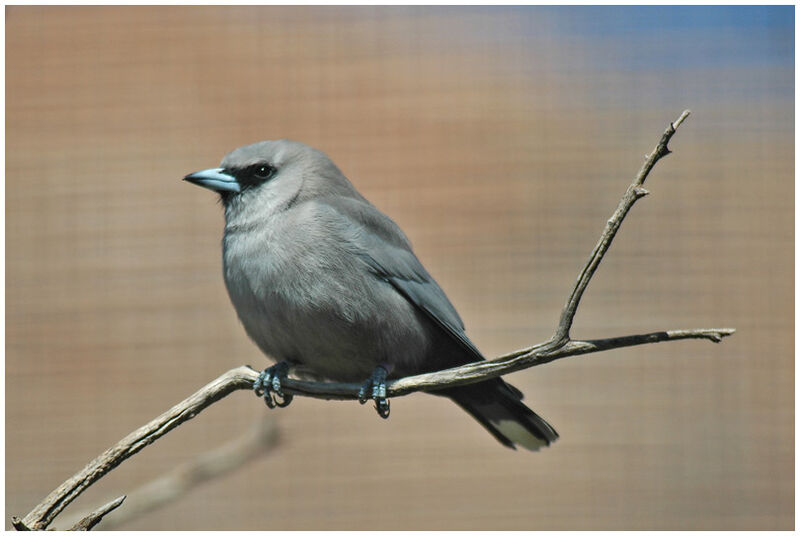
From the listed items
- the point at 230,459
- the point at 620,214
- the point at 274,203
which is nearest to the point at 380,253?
the point at 274,203

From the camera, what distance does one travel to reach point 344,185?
299cm

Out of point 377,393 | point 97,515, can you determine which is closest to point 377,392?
point 377,393

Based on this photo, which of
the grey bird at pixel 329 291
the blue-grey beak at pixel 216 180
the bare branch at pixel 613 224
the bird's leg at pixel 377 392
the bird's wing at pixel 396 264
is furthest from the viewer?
the blue-grey beak at pixel 216 180

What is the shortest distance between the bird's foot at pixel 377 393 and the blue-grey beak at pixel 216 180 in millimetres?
811

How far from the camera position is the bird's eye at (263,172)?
2.84 m

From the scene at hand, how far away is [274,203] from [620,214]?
54.1 inches

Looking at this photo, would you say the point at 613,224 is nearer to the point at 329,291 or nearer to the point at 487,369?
the point at 487,369

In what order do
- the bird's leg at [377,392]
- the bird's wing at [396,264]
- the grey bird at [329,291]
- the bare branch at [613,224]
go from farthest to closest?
1. the bird's wing at [396,264]
2. the grey bird at [329,291]
3. the bird's leg at [377,392]
4. the bare branch at [613,224]

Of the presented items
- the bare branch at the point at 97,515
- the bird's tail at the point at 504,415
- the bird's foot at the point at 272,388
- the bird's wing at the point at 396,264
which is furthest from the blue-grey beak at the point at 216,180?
the bare branch at the point at 97,515

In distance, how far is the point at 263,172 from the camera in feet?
9.34

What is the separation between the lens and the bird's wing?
2.65 m

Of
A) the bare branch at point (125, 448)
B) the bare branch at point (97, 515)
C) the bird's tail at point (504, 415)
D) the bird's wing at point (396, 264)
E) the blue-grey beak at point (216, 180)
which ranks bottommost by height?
the bird's tail at point (504, 415)

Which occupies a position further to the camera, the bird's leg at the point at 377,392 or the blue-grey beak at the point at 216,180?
the blue-grey beak at the point at 216,180

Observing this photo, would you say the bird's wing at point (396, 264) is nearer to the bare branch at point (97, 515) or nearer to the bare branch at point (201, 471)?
the bare branch at point (201, 471)
